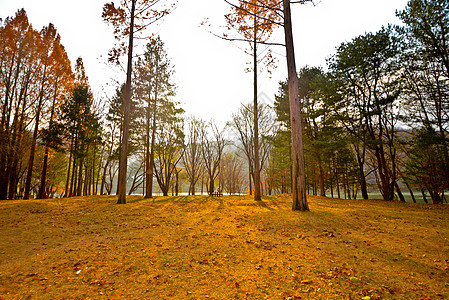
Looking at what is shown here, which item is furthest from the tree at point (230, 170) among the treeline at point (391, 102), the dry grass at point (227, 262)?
the dry grass at point (227, 262)

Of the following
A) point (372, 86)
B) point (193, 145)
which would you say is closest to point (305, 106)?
point (372, 86)

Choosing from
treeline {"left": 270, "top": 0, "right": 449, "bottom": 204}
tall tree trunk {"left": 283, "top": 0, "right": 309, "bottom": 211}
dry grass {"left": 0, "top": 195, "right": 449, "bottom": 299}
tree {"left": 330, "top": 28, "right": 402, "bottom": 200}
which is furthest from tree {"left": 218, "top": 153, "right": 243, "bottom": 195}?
dry grass {"left": 0, "top": 195, "right": 449, "bottom": 299}

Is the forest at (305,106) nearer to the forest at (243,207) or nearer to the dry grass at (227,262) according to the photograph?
the forest at (243,207)

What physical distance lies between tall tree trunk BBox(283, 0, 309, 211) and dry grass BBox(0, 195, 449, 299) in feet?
7.08

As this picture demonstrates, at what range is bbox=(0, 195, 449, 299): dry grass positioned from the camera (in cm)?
259

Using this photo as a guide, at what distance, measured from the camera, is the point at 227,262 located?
11.6ft

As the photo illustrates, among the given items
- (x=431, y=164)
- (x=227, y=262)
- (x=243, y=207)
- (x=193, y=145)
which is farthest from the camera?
(x=193, y=145)

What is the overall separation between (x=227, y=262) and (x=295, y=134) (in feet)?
20.5

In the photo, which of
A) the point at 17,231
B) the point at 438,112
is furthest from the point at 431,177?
the point at 17,231

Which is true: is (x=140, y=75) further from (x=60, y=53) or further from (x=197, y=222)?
(x=197, y=222)

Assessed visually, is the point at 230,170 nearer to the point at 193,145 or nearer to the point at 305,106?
the point at 193,145

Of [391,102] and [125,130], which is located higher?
[391,102]

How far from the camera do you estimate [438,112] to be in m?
13.8

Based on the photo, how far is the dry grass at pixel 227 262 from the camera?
2.59 m
